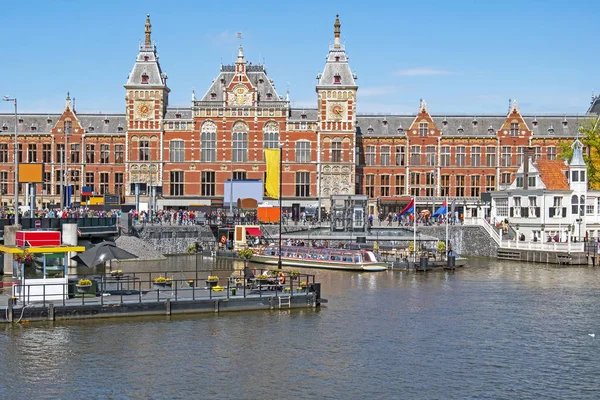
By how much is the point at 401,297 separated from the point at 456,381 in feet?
63.4

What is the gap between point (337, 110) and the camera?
3939 inches

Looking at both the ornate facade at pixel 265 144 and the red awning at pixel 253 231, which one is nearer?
the red awning at pixel 253 231

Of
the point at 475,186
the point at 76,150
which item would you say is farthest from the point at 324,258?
the point at 76,150

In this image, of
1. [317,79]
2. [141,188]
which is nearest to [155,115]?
[141,188]

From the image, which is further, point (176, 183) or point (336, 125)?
point (176, 183)

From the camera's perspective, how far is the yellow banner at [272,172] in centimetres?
8281

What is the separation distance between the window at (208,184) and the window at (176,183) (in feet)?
8.33

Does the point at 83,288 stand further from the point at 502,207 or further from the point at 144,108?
the point at 144,108

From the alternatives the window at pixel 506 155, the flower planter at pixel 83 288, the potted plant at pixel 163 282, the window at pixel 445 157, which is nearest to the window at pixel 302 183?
the window at pixel 445 157

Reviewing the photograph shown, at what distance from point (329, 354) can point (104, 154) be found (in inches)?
2967

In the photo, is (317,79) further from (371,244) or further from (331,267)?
(331,267)

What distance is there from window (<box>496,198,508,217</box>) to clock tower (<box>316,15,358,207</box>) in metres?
19.2

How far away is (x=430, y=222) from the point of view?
8656 cm

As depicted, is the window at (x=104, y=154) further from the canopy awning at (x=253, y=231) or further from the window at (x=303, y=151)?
the canopy awning at (x=253, y=231)
